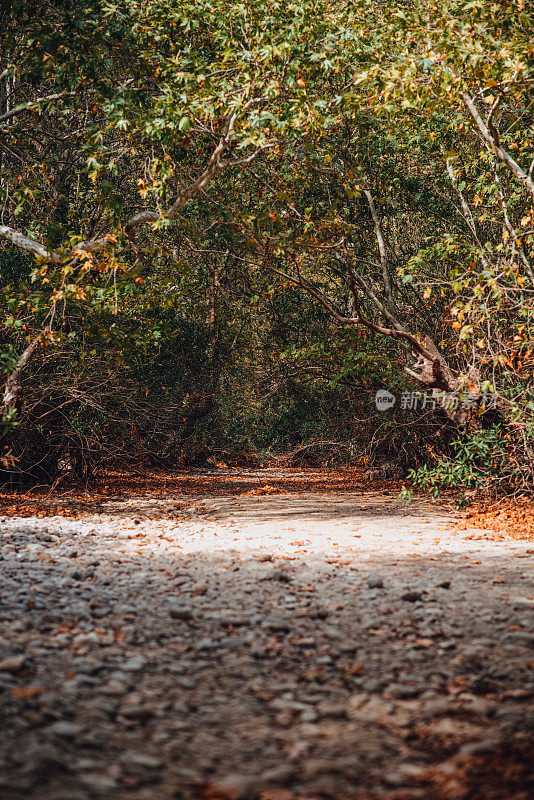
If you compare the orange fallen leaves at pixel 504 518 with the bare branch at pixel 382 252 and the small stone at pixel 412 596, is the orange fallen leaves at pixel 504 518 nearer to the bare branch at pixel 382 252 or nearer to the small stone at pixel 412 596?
the small stone at pixel 412 596

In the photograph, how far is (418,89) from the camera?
8375 millimetres

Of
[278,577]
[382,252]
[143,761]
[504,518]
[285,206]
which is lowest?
[504,518]

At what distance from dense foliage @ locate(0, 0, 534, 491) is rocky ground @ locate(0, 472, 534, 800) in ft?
12.7

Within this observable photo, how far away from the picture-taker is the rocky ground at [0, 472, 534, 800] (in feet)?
8.50

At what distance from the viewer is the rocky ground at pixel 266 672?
2592 mm

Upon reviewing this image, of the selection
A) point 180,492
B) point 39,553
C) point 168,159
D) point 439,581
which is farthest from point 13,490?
point 439,581

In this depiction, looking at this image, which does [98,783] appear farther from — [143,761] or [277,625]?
[277,625]

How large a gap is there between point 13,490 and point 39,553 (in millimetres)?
5811

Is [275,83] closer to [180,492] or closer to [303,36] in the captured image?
[303,36]

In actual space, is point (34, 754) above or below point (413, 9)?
below

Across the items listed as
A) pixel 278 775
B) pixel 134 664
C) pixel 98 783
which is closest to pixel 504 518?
pixel 134 664

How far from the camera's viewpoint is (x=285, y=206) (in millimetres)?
12812

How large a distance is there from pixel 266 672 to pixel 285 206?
10.5 metres

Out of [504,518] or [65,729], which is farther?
[504,518]
